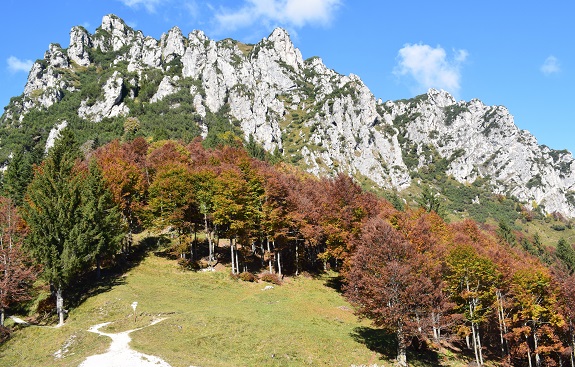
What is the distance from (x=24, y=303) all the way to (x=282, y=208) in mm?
32669

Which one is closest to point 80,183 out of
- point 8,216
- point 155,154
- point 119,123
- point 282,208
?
point 8,216

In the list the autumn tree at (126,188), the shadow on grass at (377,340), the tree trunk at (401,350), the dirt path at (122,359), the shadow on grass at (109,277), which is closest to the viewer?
the dirt path at (122,359)

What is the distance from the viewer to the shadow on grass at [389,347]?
30586 mm

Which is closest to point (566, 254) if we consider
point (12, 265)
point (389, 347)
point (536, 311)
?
point (536, 311)

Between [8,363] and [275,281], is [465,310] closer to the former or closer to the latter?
[275,281]

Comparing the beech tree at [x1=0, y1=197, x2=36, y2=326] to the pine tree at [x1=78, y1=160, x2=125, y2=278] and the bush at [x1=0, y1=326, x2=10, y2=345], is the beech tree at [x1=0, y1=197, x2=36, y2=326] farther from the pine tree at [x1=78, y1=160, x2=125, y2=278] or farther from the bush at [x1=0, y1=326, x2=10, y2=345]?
the pine tree at [x1=78, y1=160, x2=125, y2=278]

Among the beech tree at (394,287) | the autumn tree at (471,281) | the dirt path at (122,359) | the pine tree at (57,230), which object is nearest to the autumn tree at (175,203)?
the pine tree at (57,230)

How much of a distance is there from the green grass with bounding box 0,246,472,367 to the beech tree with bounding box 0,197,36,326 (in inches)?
149

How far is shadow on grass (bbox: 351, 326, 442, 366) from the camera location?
3059 centimetres

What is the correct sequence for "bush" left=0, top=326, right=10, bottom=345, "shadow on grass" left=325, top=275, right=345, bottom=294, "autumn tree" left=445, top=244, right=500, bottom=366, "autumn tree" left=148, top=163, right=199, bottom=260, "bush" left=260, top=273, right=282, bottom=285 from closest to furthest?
"bush" left=0, top=326, right=10, bottom=345, "autumn tree" left=445, top=244, right=500, bottom=366, "bush" left=260, top=273, right=282, bottom=285, "autumn tree" left=148, top=163, right=199, bottom=260, "shadow on grass" left=325, top=275, right=345, bottom=294

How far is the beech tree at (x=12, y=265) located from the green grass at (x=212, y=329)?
149 inches

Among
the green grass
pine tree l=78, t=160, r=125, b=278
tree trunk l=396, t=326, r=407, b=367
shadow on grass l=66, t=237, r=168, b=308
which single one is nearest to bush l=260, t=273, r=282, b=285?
the green grass

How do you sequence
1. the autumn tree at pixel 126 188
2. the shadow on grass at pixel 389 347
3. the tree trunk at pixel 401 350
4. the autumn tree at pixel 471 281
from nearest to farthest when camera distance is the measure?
the tree trunk at pixel 401 350 < the shadow on grass at pixel 389 347 < the autumn tree at pixel 471 281 < the autumn tree at pixel 126 188

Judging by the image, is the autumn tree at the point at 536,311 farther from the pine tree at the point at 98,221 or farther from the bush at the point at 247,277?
the pine tree at the point at 98,221
